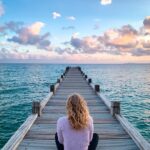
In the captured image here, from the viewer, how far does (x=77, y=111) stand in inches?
238

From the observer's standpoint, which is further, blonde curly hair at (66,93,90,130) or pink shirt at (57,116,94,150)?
pink shirt at (57,116,94,150)

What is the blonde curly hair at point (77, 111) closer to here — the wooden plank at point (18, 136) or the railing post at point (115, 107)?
the wooden plank at point (18, 136)

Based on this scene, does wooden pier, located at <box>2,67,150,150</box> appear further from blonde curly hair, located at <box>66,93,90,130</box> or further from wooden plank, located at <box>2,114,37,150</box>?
blonde curly hair, located at <box>66,93,90,130</box>

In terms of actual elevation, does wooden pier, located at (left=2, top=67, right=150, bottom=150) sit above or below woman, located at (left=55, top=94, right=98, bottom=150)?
below

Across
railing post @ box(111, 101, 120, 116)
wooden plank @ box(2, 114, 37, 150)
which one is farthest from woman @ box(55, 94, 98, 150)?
railing post @ box(111, 101, 120, 116)

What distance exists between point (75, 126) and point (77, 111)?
1.23ft

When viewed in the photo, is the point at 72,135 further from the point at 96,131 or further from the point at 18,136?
the point at 96,131

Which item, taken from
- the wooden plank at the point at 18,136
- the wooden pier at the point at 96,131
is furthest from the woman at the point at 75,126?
the wooden pier at the point at 96,131

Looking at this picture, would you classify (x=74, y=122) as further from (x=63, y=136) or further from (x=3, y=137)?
(x=3, y=137)

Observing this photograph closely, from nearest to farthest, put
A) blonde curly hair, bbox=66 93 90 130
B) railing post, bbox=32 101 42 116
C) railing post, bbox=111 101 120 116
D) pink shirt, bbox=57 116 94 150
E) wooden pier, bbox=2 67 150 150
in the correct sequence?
blonde curly hair, bbox=66 93 90 130 → pink shirt, bbox=57 116 94 150 → wooden pier, bbox=2 67 150 150 → railing post, bbox=111 101 120 116 → railing post, bbox=32 101 42 116

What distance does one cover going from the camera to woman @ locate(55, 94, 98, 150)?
6.03 meters

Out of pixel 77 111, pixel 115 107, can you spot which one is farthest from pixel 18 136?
pixel 115 107

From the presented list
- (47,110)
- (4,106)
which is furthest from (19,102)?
(47,110)

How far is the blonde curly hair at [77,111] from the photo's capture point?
600cm
